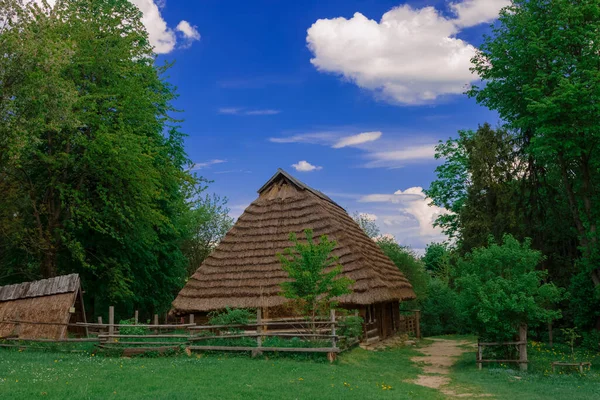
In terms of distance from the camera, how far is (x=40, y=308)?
2073cm

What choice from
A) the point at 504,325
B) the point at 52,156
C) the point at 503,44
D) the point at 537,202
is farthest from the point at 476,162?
the point at 52,156

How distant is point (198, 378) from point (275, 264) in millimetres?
11770

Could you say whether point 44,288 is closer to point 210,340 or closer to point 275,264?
point 210,340

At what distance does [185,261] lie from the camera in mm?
34969

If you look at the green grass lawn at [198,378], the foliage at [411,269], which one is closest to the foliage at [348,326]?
the green grass lawn at [198,378]

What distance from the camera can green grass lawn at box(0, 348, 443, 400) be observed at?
1074 centimetres

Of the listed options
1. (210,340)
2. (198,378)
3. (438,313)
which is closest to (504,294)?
(210,340)

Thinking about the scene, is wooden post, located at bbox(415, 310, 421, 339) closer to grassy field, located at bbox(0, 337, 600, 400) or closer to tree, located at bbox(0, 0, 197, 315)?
grassy field, located at bbox(0, 337, 600, 400)

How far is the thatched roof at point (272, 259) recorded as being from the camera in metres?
23.0

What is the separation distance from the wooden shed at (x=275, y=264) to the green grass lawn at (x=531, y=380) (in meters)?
5.73

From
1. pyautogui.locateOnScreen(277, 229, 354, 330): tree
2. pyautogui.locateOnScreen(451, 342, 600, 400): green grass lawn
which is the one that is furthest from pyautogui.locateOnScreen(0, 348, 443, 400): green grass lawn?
pyautogui.locateOnScreen(277, 229, 354, 330): tree

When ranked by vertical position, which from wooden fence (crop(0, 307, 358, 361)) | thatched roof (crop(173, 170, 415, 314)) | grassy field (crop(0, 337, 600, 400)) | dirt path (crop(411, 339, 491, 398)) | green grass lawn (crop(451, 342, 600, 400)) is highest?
thatched roof (crop(173, 170, 415, 314))

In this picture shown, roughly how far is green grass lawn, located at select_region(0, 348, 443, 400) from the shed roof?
368 cm

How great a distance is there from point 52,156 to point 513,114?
68.9 feet
